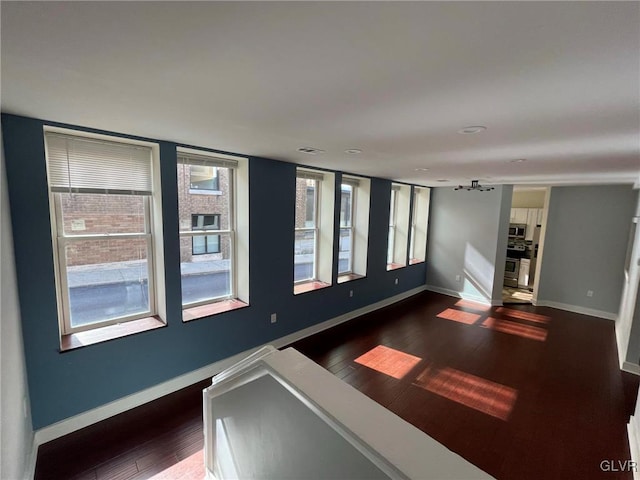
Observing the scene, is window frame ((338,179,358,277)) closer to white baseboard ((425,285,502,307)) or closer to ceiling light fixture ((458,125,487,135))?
white baseboard ((425,285,502,307))

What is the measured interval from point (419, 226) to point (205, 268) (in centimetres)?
502

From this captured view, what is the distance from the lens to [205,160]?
10.1 ft

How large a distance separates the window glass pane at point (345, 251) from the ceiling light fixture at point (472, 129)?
3061 mm

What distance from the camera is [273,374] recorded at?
1.32 meters

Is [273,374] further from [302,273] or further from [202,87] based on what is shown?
[302,273]

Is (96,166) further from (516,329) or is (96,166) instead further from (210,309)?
(516,329)

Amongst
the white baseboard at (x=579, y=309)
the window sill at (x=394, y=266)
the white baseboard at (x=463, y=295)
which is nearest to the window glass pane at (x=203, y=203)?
the window sill at (x=394, y=266)

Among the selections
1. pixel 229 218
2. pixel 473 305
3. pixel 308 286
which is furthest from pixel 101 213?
pixel 473 305

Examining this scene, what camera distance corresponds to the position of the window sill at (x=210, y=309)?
3.06 m

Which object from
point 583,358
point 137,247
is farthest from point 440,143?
point 583,358

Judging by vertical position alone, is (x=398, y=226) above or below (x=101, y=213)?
below

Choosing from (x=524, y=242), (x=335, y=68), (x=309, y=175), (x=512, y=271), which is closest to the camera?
(x=335, y=68)

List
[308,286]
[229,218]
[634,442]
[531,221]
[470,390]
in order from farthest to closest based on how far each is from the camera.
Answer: [531,221], [308,286], [229,218], [470,390], [634,442]

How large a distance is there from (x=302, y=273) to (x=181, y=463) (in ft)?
8.95
